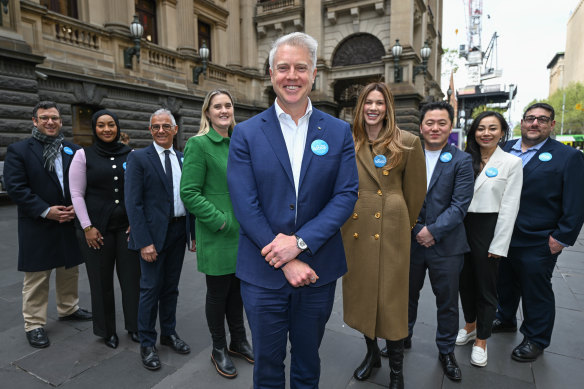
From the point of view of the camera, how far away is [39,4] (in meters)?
9.70

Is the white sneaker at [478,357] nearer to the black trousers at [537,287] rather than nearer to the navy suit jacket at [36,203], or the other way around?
the black trousers at [537,287]

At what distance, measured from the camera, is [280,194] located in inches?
67.4

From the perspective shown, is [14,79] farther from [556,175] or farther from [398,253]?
[556,175]

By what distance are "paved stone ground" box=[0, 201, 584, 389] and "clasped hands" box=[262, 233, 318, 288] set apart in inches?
53.9

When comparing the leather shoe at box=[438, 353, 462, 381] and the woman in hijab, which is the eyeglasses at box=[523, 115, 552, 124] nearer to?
the leather shoe at box=[438, 353, 462, 381]

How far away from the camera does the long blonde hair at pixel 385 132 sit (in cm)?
239

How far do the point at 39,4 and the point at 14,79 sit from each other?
2.74 metres

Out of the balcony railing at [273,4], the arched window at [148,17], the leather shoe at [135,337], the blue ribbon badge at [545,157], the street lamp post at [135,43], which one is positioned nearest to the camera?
the blue ribbon badge at [545,157]

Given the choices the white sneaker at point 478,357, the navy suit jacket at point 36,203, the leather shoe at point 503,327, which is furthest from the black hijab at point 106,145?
the leather shoe at point 503,327

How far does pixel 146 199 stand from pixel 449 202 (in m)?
2.52

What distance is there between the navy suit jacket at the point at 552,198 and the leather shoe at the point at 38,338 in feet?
14.2

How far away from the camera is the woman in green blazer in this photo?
2.53 m

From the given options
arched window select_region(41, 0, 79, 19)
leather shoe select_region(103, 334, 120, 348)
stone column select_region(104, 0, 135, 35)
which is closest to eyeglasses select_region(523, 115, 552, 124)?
leather shoe select_region(103, 334, 120, 348)

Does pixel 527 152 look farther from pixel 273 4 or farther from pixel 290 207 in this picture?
pixel 273 4
